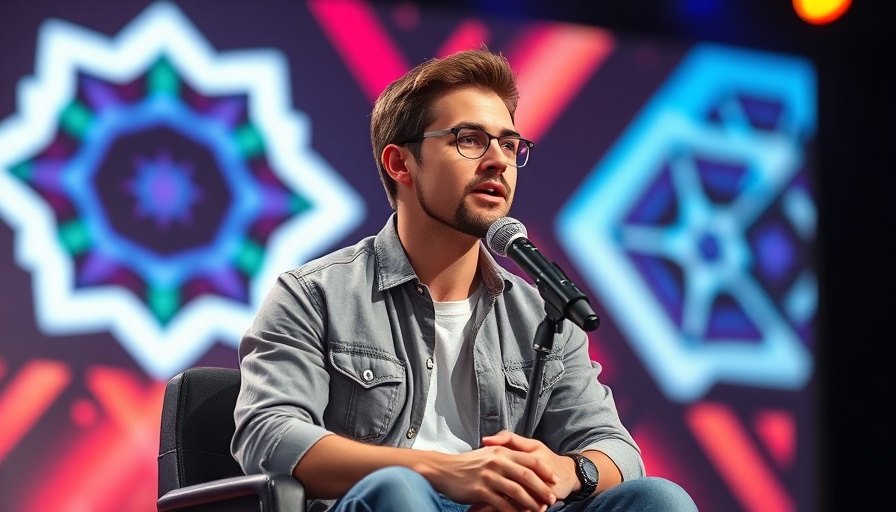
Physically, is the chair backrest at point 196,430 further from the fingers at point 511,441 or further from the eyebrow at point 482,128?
the eyebrow at point 482,128

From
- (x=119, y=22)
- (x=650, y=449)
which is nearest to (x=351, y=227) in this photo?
(x=119, y=22)

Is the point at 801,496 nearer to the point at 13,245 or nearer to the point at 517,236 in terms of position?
the point at 517,236

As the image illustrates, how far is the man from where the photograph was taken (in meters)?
1.88

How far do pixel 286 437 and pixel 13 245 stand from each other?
170 centimetres

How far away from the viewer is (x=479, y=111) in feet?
7.66

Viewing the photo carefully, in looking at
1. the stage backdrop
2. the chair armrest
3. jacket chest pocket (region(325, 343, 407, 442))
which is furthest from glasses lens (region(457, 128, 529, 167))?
the stage backdrop

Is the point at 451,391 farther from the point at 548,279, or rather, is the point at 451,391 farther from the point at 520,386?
the point at 548,279

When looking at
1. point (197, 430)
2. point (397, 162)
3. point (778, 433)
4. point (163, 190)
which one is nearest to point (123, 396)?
point (163, 190)

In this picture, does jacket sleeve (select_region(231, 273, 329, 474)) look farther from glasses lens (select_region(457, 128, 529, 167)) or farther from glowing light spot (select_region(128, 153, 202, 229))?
glowing light spot (select_region(128, 153, 202, 229))

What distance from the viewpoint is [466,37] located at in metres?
3.80

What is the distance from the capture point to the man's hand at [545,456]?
1.88 m

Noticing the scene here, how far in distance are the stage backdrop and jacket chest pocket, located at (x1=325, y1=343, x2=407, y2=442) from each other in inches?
52.6

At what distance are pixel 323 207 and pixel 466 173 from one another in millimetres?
1344

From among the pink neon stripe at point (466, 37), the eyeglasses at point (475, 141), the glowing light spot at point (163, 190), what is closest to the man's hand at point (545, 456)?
the eyeglasses at point (475, 141)
